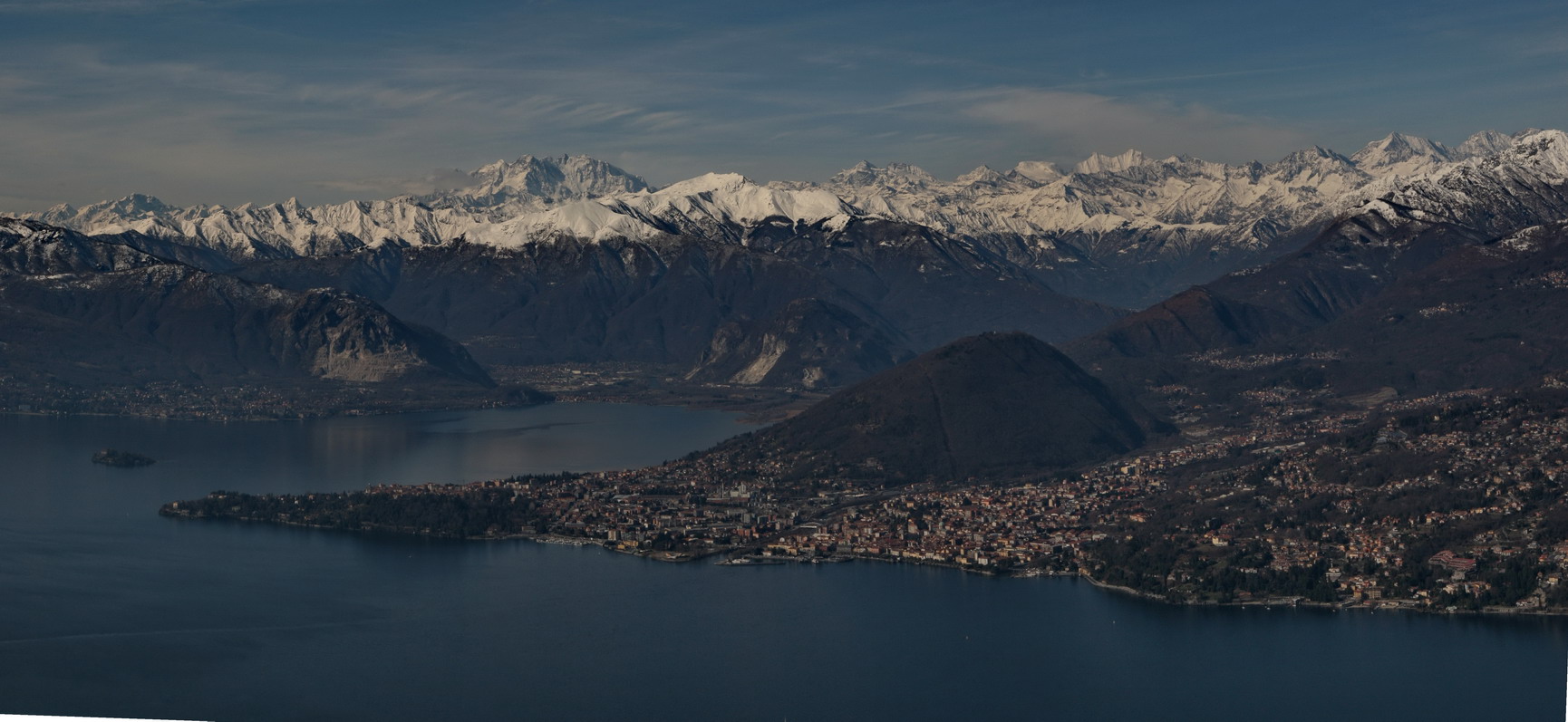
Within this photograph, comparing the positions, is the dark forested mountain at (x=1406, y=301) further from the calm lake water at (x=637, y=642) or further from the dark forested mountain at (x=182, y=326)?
the dark forested mountain at (x=182, y=326)

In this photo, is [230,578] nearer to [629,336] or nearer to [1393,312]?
[1393,312]

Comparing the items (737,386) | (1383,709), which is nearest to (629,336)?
(737,386)

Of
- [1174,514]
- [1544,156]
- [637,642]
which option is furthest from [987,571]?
[1544,156]

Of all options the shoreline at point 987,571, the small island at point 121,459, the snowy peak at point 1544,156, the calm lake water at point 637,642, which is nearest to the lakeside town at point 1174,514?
the shoreline at point 987,571

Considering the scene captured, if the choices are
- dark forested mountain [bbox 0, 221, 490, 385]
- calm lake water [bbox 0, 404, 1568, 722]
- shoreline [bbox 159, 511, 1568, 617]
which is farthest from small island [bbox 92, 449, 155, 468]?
dark forested mountain [bbox 0, 221, 490, 385]

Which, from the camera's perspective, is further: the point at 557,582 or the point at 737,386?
the point at 737,386

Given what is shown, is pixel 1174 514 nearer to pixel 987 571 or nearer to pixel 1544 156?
pixel 987 571

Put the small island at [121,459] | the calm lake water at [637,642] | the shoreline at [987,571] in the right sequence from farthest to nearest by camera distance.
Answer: the small island at [121,459] < the shoreline at [987,571] < the calm lake water at [637,642]
